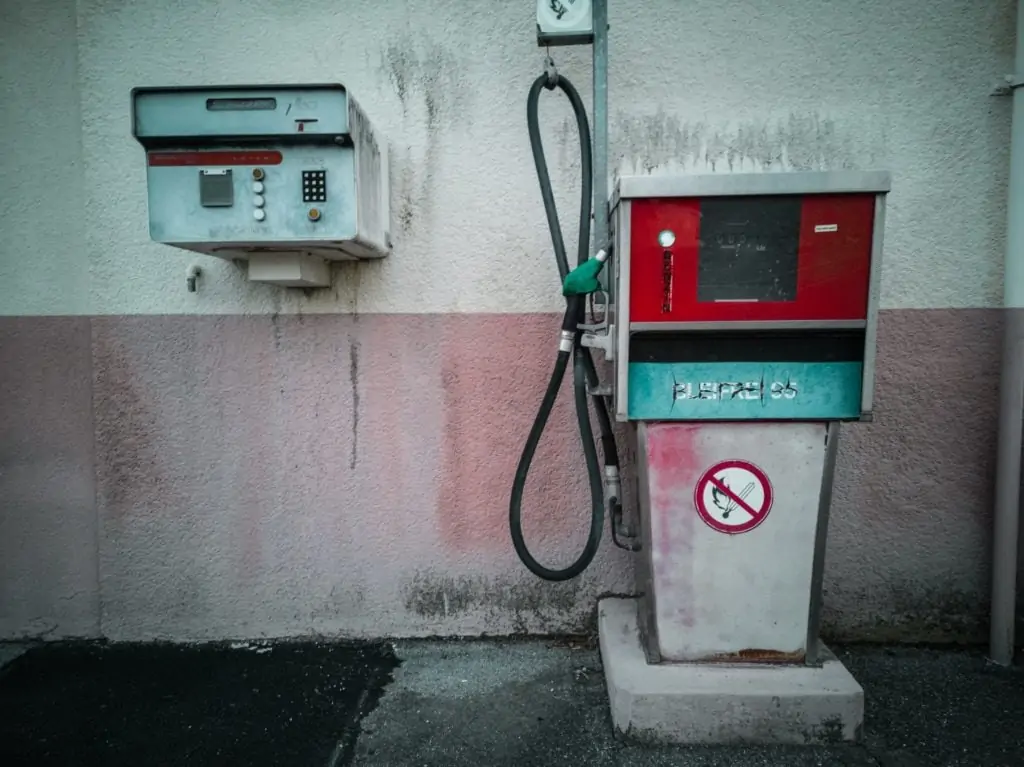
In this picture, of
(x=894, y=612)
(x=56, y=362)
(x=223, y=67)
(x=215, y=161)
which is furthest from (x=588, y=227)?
(x=56, y=362)

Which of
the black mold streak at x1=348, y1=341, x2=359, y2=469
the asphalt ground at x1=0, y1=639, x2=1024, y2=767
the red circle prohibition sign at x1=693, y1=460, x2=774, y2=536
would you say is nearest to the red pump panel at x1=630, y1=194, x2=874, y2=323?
the red circle prohibition sign at x1=693, y1=460, x2=774, y2=536

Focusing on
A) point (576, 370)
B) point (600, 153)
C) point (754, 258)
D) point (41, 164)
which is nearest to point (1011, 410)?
point (754, 258)

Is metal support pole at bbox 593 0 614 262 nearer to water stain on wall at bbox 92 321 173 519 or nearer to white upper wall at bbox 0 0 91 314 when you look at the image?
water stain on wall at bbox 92 321 173 519

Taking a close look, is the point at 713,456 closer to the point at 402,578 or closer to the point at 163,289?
the point at 402,578

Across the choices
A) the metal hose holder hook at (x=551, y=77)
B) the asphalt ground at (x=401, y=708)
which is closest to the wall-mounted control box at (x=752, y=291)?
the metal hose holder hook at (x=551, y=77)

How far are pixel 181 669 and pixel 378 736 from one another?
1023 millimetres

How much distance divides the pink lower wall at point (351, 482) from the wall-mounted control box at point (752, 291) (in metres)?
0.77

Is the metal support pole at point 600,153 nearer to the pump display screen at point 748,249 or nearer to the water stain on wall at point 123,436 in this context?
the pump display screen at point 748,249

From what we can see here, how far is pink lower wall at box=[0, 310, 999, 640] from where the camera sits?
102 inches

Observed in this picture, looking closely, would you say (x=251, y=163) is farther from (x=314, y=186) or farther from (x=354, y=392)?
(x=354, y=392)

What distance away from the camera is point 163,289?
266 cm

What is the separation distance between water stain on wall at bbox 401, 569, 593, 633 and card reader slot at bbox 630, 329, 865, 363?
1.29 m

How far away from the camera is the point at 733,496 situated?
200 cm

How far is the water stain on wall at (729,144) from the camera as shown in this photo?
250 centimetres
